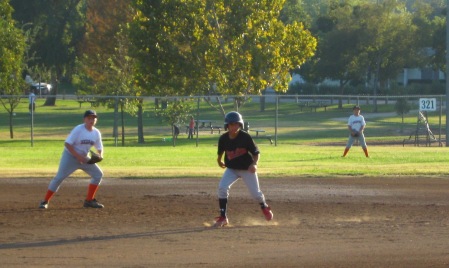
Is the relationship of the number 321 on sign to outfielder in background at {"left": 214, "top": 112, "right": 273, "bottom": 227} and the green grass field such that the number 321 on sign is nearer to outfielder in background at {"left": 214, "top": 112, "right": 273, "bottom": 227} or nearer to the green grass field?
the green grass field

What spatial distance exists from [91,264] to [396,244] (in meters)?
3.94

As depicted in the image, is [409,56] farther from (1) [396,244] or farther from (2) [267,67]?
(1) [396,244]

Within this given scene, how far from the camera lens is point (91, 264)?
10.1 metres

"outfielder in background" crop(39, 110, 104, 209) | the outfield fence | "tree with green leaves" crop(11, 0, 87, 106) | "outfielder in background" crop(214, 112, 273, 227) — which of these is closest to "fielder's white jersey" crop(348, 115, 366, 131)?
the outfield fence

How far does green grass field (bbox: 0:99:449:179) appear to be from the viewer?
23.8 meters

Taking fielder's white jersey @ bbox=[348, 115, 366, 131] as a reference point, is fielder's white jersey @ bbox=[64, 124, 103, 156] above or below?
above

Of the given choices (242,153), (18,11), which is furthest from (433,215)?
(18,11)

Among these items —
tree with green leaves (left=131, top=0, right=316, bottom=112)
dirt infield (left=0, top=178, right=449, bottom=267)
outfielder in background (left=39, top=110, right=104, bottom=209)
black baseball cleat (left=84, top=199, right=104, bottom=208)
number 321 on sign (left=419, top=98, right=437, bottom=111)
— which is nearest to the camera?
dirt infield (left=0, top=178, right=449, bottom=267)

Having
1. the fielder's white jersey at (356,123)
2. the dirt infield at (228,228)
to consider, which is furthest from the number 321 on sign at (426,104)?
the dirt infield at (228,228)

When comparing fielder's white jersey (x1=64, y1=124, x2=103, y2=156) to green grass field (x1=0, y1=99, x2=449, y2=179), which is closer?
fielder's white jersey (x1=64, y1=124, x2=103, y2=156)

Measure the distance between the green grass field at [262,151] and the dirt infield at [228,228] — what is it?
4007mm

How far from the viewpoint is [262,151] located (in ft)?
111

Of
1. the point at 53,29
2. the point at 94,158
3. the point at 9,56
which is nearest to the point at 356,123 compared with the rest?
the point at 94,158

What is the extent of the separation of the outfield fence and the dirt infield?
1961 centimetres
